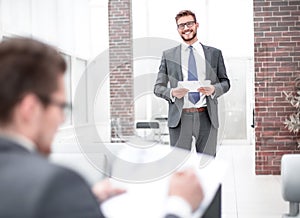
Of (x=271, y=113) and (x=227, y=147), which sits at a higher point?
(x=271, y=113)

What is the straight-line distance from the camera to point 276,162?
6082mm

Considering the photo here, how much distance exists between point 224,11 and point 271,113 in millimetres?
4403

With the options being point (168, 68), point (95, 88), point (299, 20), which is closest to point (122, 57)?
point (95, 88)

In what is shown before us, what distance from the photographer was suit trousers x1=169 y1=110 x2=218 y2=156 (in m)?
3.29

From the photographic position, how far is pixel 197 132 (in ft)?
10.9

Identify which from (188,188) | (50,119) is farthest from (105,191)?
(50,119)

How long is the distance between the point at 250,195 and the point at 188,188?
3.98 metres

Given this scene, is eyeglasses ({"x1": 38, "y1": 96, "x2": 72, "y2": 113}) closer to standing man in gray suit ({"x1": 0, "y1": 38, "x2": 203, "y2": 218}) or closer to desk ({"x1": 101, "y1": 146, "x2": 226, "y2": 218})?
standing man in gray suit ({"x1": 0, "y1": 38, "x2": 203, "y2": 218})

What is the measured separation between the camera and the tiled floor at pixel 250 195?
162 inches

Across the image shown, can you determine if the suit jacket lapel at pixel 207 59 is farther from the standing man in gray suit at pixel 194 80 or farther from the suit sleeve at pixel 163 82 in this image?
the suit sleeve at pixel 163 82

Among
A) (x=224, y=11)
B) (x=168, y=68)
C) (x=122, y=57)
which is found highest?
(x=224, y=11)

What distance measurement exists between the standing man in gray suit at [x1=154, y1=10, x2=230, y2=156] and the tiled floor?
13.0 inches

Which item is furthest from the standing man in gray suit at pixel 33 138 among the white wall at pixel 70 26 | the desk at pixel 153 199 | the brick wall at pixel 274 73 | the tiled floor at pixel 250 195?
the white wall at pixel 70 26

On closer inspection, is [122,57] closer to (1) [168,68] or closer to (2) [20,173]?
(1) [168,68]
